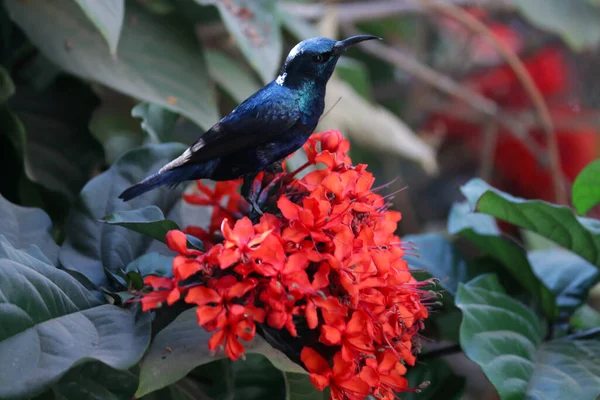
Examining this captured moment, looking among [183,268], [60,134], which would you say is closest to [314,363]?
[183,268]

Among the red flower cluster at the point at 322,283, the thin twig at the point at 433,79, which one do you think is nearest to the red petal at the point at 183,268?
the red flower cluster at the point at 322,283

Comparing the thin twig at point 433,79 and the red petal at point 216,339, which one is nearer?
the red petal at point 216,339

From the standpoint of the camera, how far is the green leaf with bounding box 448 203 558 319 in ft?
3.03

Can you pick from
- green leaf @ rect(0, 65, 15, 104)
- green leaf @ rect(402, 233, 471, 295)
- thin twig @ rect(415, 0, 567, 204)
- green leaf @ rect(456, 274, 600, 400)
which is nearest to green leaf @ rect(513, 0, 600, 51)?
thin twig @ rect(415, 0, 567, 204)

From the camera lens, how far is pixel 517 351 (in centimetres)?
78

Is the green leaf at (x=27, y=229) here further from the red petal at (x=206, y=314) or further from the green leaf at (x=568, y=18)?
the green leaf at (x=568, y=18)

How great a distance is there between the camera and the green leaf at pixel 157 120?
0.85 m

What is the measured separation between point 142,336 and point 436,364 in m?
0.50

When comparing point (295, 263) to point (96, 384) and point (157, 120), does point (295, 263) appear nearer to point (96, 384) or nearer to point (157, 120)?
point (96, 384)

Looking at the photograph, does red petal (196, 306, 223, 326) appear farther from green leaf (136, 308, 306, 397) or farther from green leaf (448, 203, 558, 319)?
green leaf (448, 203, 558, 319)

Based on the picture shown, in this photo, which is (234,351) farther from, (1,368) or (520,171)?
(520,171)

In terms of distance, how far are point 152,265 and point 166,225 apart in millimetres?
64

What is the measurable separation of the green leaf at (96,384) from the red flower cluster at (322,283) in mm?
108

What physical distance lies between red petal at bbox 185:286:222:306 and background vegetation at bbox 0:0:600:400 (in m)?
0.06
